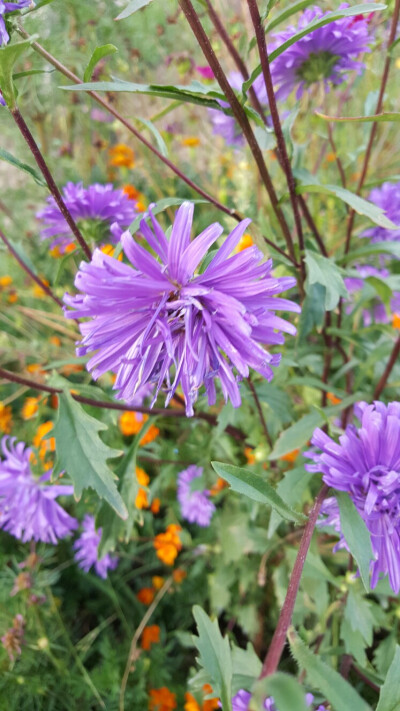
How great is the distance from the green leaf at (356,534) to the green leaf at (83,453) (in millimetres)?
217

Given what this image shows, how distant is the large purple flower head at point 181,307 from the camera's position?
0.34 m

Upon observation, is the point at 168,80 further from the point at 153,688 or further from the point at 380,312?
the point at 153,688

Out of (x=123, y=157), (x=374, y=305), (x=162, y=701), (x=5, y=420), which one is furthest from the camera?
(x=123, y=157)

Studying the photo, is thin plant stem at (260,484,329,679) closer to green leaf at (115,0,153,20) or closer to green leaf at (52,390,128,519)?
green leaf at (52,390,128,519)

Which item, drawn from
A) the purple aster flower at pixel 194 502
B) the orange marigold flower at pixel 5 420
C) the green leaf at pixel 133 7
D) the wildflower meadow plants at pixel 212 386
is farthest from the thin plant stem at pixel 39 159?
the orange marigold flower at pixel 5 420

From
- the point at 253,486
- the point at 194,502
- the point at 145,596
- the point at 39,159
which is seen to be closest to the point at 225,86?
the point at 39,159

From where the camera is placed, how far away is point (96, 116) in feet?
4.70

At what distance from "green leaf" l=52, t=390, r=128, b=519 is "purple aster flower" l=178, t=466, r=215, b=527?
1.63 feet

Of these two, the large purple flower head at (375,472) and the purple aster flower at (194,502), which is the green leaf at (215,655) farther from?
the purple aster flower at (194,502)

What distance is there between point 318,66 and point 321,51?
0.02 metres

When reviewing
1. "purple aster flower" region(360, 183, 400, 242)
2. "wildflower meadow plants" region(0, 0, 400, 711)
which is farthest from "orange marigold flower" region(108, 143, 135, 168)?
"purple aster flower" region(360, 183, 400, 242)

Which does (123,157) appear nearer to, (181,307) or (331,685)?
(181,307)

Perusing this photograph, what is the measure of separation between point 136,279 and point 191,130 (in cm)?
148

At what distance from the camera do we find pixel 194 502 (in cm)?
102
